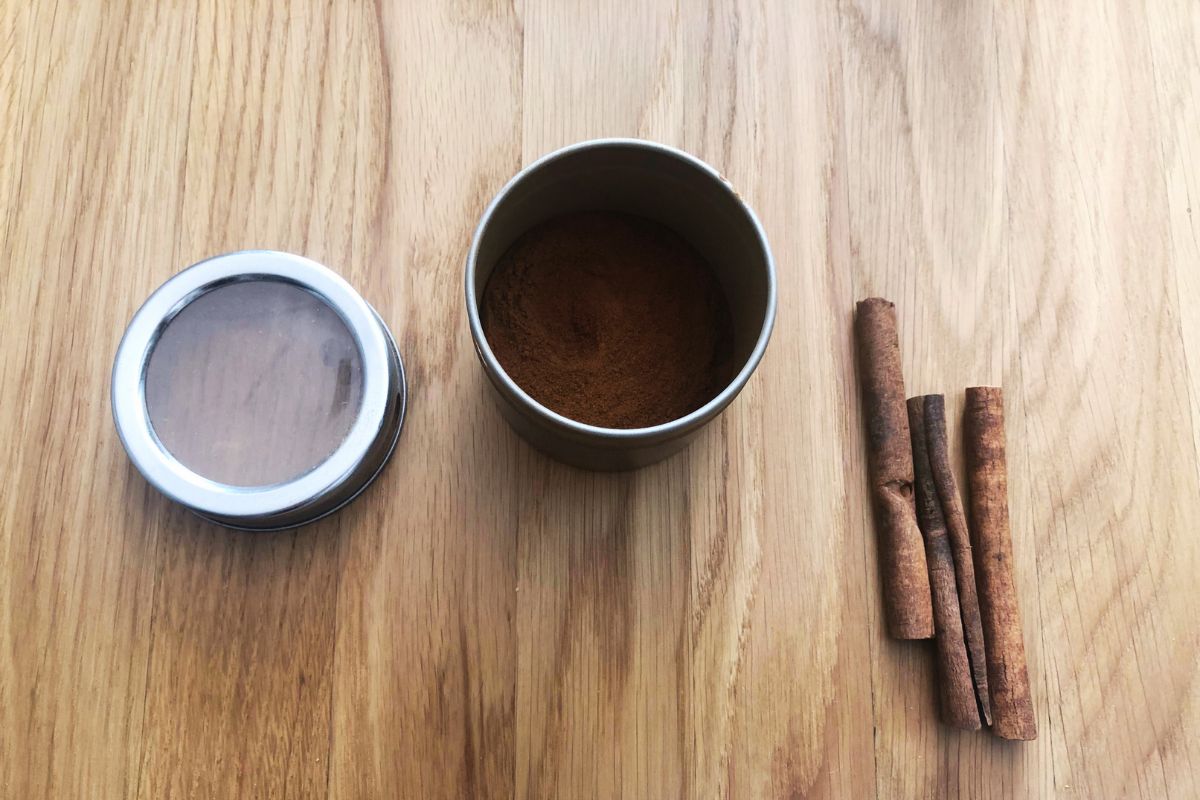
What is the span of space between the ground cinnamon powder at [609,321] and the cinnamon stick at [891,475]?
0.47 ft

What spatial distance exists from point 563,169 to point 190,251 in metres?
0.36

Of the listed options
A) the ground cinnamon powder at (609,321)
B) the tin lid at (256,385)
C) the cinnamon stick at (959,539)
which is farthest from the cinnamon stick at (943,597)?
the tin lid at (256,385)

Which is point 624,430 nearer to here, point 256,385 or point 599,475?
point 599,475

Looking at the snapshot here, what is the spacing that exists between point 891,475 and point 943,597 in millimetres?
109

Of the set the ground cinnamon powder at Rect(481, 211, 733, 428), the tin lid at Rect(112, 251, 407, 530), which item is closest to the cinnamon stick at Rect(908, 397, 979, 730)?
the ground cinnamon powder at Rect(481, 211, 733, 428)

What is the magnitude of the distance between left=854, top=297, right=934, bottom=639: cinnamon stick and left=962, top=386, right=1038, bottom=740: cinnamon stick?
56 millimetres

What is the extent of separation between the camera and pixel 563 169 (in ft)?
1.98

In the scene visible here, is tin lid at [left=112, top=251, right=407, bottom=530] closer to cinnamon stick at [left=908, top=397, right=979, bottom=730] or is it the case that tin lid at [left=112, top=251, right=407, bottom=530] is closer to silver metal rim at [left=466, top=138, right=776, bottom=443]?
silver metal rim at [left=466, top=138, right=776, bottom=443]

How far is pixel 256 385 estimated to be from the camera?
668mm

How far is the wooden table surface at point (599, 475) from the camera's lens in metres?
0.67

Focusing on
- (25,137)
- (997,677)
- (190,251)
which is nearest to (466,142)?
(190,251)

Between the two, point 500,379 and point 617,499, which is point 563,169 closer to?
point 500,379

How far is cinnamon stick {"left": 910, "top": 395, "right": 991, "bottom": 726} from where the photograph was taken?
68cm

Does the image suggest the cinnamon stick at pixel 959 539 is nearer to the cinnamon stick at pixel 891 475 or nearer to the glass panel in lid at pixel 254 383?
the cinnamon stick at pixel 891 475
